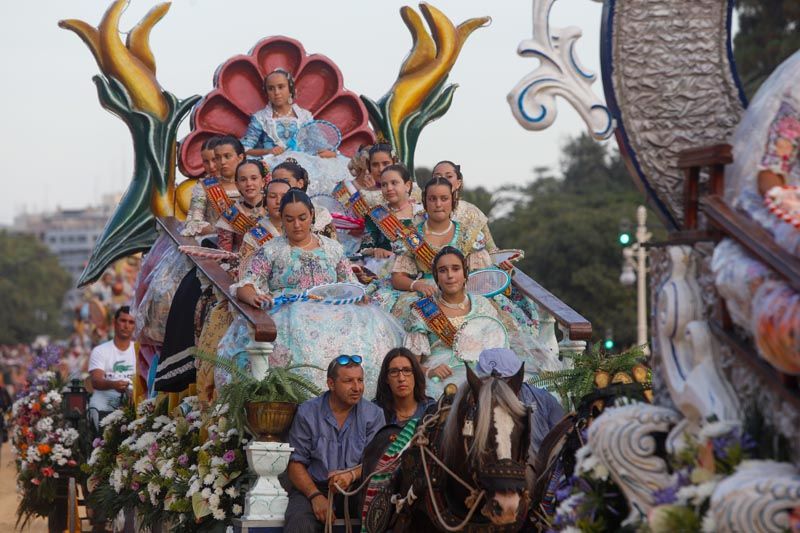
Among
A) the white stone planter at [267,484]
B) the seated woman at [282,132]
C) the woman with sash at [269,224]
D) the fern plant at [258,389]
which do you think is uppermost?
the seated woman at [282,132]

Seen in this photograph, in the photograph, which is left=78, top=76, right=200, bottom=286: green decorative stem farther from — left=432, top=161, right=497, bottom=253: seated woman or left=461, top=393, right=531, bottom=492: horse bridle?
left=461, top=393, right=531, bottom=492: horse bridle

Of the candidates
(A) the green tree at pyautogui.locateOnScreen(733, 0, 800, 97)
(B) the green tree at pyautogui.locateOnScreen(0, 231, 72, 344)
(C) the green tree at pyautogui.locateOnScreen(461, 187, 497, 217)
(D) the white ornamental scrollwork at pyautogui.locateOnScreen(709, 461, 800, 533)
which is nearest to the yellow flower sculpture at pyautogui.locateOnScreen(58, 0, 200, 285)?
(D) the white ornamental scrollwork at pyautogui.locateOnScreen(709, 461, 800, 533)

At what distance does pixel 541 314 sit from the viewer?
1082cm

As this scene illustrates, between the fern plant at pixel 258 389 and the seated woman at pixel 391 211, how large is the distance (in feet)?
5.68

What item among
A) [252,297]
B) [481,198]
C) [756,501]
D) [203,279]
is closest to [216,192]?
[203,279]

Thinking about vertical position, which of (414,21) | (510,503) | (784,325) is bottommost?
(510,503)

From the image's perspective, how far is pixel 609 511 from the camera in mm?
6168

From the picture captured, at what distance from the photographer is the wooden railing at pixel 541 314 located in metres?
9.38

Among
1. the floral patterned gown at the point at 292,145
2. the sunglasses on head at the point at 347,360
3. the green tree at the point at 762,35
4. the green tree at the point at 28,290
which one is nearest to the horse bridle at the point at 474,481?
the sunglasses on head at the point at 347,360

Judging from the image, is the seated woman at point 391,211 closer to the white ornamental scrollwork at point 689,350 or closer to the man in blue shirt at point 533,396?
the man in blue shirt at point 533,396

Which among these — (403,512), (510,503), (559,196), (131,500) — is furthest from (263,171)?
(559,196)

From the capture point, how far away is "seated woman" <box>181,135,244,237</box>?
11.8 metres

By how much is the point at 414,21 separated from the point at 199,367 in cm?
454

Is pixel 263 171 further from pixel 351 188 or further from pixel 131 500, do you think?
pixel 131 500
